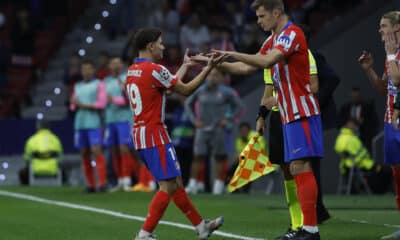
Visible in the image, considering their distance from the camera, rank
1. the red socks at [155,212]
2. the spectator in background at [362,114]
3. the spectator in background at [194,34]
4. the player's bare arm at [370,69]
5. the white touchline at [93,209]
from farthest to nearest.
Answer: the spectator in background at [194,34]
the spectator in background at [362,114]
the white touchline at [93,209]
the player's bare arm at [370,69]
the red socks at [155,212]

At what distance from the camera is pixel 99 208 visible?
15500mm

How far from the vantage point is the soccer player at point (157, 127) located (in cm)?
1105

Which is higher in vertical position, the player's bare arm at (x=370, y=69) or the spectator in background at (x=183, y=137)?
the player's bare arm at (x=370, y=69)

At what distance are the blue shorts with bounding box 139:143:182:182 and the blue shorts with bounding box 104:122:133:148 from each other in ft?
28.0

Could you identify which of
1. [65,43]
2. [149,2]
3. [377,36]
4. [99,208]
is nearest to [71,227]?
[99,208]

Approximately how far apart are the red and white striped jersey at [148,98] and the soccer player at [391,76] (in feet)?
6.53

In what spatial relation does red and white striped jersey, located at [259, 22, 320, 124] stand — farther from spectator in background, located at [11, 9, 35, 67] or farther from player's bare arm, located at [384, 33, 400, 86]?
spectator in background, located at [11, 9, 35, 67]

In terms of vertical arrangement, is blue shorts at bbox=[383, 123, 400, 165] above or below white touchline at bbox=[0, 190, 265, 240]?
above

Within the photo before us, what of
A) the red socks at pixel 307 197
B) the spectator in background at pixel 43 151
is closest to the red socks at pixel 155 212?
the red socks at pixel 307 197

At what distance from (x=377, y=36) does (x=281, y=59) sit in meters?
12.1

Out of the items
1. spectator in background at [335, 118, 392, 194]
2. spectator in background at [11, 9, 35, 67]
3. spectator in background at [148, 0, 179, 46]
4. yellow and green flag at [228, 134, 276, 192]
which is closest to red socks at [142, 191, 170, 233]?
yellow and green flag at [228, 134, 276, 192]

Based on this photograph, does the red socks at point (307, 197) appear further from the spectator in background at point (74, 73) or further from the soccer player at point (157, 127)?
the spectator in background at point (74, 73)

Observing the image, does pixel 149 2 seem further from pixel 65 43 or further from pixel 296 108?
pixel 296 108

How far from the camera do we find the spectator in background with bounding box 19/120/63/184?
2173 centimetres
